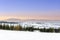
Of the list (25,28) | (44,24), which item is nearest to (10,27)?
(25,28)

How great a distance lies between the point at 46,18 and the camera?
12.4 feet

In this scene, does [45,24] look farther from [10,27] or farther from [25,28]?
[10,27]

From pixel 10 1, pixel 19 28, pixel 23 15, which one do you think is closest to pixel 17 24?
pixel 19 28
